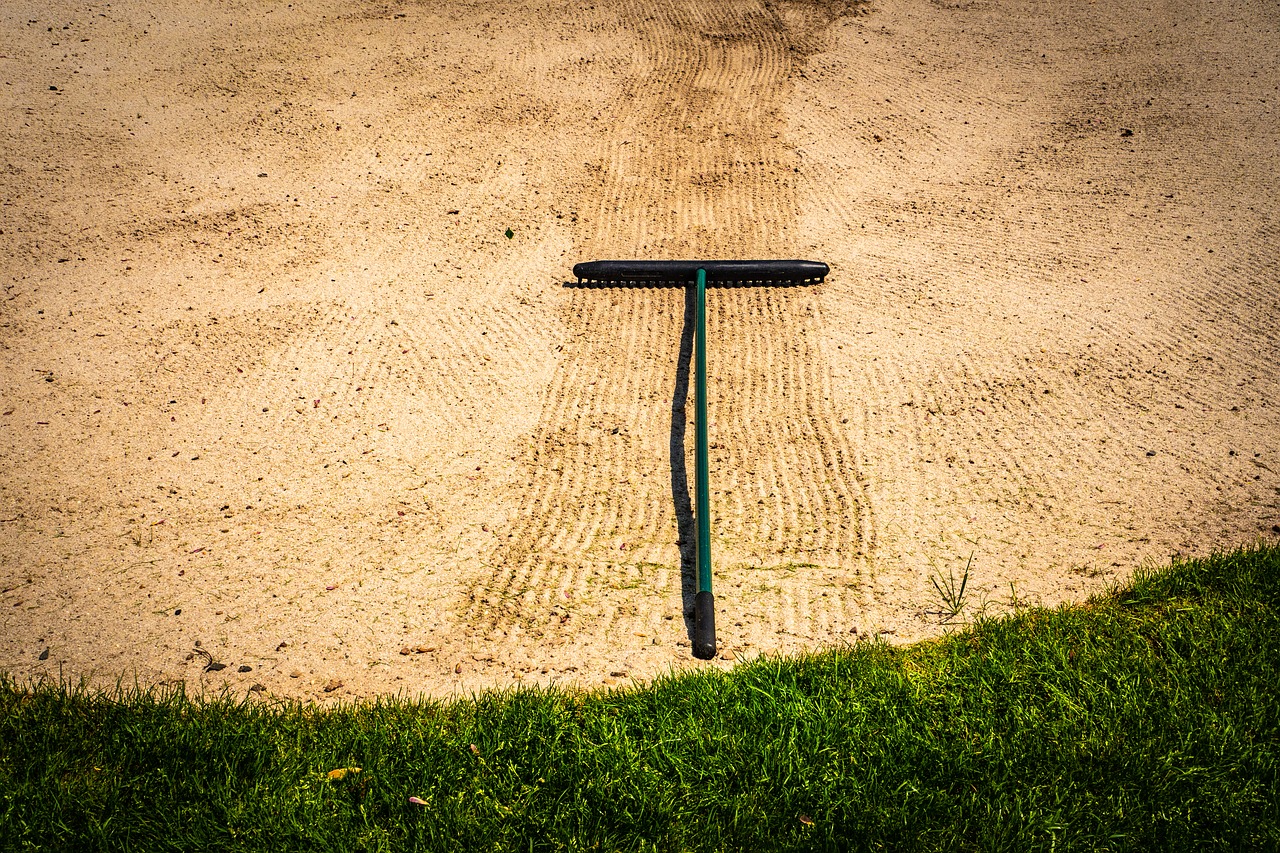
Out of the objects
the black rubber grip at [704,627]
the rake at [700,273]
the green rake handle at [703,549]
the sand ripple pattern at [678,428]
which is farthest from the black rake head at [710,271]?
the black rubber grip at [704,627]

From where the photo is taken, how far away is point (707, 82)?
8.11 m

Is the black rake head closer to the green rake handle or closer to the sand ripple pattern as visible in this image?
the sand ripple pattern

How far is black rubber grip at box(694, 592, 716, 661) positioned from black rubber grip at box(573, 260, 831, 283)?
2946 mm

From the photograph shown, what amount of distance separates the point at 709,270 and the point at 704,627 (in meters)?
3.12

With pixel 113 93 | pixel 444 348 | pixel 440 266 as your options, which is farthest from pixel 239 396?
pixel 113 93

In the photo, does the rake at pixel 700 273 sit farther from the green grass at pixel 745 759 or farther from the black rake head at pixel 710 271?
the green grass at pixel 745 759

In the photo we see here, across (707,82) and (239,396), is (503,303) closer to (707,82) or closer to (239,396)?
(239,396)

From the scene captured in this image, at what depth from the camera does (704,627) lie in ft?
11.1

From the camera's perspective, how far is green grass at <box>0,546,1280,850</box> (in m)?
2.55

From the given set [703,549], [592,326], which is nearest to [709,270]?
[592,326]

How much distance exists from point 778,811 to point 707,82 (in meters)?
7.36

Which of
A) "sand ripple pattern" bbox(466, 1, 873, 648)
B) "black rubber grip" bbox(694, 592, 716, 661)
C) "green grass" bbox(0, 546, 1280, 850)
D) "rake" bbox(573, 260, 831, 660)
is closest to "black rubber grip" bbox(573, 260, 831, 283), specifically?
"rake" bbox(573, 260, 831, 660)

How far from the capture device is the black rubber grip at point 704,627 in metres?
3.33

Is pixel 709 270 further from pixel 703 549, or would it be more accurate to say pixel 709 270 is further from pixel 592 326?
pixel 703 549
